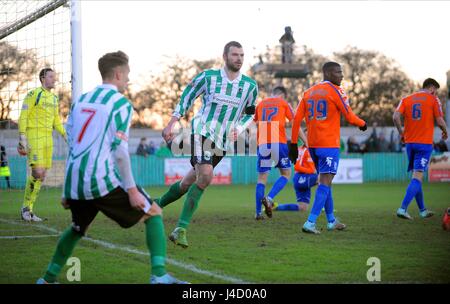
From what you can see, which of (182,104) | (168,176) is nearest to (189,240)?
(182,104)

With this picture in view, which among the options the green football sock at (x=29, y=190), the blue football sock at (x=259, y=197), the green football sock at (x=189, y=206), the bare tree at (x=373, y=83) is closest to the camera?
the green football sock at (x=189, y=206)

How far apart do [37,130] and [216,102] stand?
408 centimetres

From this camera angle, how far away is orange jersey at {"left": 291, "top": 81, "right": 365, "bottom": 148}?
9.08 meters

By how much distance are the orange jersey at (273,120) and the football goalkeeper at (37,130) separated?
144 inches

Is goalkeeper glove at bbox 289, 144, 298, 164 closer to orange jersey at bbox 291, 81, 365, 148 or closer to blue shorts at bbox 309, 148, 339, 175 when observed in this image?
orange jersey at bbox 291, 81, 365, 148

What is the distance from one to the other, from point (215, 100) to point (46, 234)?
9.83 feet

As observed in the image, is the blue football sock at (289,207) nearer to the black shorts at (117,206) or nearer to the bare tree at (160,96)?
the black shorts at (117,206)

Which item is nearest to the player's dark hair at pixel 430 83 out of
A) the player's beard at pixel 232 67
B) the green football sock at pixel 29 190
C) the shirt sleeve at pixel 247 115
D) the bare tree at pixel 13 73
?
the shirt sleeve at pixel 247 115

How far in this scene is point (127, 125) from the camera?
5043 mm

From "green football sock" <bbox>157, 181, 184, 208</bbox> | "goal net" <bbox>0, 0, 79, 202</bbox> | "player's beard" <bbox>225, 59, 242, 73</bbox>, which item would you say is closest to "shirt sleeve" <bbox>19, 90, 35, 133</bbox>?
"goal net" <bbox>0, 0, 79, 202</bbox>

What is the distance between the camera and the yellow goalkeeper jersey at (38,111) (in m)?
10.7

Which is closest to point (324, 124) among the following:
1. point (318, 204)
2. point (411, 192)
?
point (318, 204)

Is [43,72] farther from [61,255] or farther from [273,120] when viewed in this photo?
[61,255]
